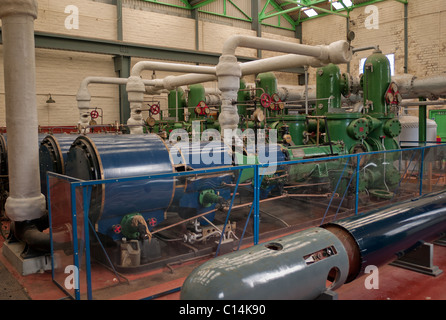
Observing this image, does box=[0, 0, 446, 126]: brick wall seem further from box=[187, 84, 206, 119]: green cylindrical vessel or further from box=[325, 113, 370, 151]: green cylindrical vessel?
box=[325, 113, 370, 151]: green cylindrical vessel

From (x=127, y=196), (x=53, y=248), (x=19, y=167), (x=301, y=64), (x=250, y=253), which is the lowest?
(x=53, y=248)

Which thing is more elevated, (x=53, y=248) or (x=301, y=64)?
(x=301, y=64)

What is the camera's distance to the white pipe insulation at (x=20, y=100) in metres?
4.14

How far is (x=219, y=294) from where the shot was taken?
2.30 meters

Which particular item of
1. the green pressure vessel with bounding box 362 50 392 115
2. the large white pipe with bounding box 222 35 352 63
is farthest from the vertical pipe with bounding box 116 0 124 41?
the green pressure vessel with bounding box 362 50 392 115

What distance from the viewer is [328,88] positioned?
361 inches

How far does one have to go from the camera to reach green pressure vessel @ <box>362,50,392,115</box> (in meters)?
8.68

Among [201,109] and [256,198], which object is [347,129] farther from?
[201,109]

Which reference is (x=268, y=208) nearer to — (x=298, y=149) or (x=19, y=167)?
(x=298, y=149)

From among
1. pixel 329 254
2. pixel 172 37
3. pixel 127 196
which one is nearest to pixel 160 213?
pixel 127 196

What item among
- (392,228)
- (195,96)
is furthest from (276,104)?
(392,228)
